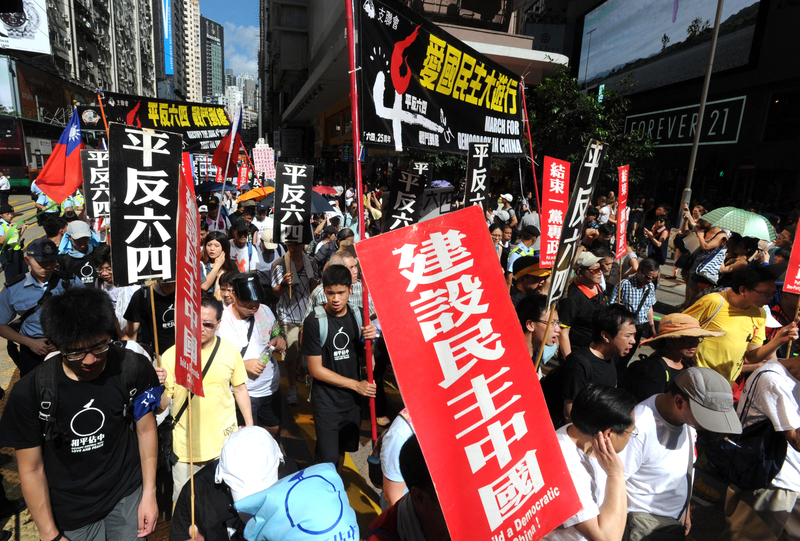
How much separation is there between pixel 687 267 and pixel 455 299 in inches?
304

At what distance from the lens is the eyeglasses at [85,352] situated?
196 cm

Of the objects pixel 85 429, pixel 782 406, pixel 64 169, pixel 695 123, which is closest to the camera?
pixel 85 429

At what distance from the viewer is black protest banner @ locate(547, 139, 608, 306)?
2.76 meters

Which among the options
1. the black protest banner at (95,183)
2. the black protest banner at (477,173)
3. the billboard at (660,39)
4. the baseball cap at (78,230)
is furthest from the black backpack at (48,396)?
the billboard at (660,39)

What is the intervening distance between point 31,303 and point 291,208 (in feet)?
8.31

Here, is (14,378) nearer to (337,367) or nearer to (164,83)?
(337,367)

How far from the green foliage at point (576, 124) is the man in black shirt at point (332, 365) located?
12.1 m

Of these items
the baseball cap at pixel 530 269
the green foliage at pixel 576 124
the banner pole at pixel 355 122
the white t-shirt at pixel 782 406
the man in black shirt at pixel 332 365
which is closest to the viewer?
the white t-shirt at pixel 782 406

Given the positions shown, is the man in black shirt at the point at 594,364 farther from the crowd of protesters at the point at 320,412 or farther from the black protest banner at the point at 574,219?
the black protest banner at the point at 574,219

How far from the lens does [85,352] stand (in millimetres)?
1982

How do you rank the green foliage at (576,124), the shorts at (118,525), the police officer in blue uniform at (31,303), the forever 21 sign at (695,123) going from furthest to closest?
the forever 21 sign at (695,123) < the green foliage at (576,124) < the police officer in blue uniform at (31,303) < the shorts at (118,525)

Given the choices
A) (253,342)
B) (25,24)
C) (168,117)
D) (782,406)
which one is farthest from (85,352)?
(25,24)

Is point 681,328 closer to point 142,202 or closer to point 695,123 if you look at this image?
point 142,202

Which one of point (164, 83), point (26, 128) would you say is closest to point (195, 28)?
point (164, 83)
